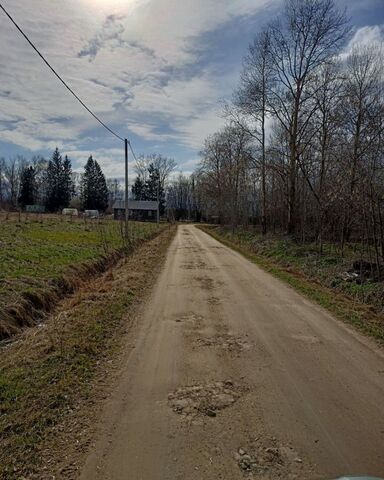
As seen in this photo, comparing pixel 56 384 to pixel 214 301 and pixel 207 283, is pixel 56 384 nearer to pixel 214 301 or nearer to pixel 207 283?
pixel 214 301

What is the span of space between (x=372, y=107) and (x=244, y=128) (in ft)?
28.7

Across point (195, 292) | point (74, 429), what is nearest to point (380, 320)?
point (195, 292)

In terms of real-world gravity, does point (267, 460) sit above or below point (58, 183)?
below

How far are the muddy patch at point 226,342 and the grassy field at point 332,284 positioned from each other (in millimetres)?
2402

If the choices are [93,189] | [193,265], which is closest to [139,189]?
[93,189]

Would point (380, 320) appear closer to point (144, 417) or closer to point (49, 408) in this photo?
point (144, 417)

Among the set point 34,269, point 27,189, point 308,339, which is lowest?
point 308,339

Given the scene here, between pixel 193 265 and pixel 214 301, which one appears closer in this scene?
pixel 214 301

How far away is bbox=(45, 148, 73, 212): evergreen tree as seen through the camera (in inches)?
3462

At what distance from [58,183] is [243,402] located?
300 ft

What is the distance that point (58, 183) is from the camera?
8938 cm

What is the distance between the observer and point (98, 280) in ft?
43.0

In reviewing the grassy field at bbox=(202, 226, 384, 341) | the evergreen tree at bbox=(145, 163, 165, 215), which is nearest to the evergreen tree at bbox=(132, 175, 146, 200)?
the evergreen tree at bbox=(145, 163, 165, 215)

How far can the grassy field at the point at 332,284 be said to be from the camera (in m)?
8.36
